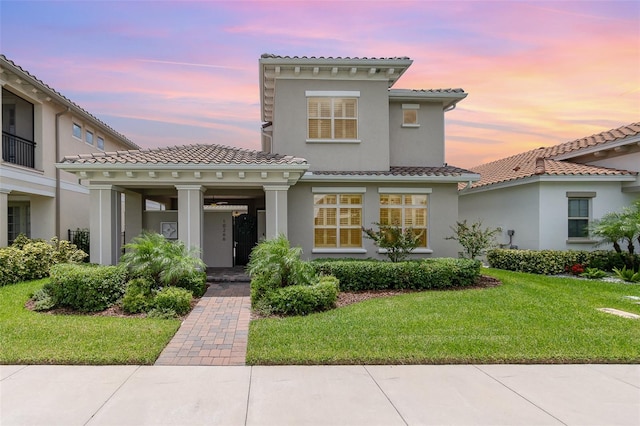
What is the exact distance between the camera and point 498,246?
57.5ft

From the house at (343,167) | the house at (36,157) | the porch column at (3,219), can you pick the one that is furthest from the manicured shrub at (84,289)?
the house at (36,157)

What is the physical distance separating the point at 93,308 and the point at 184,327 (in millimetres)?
2606

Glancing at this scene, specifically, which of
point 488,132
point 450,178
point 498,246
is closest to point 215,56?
point 450,178

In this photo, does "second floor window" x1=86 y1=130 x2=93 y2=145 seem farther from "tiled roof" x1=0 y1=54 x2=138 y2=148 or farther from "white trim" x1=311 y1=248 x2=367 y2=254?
"white trim" x1=311 y1=248 x2=367 y2=254

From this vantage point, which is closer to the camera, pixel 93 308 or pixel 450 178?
pixel 93 308

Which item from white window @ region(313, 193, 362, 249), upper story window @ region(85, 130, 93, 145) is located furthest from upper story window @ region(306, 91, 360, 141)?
upper story window @ region(85, 130, 93, 145)

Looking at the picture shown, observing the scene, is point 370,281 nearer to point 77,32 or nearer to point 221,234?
point 221,234

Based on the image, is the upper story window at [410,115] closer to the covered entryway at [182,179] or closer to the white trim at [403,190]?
the white trim at [403,190]

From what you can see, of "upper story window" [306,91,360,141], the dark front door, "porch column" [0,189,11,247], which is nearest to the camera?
"porch column" [0,189,11,247]

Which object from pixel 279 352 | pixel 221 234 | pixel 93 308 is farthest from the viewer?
pixel 221 234

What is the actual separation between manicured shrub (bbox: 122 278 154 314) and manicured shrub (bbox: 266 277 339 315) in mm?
2749

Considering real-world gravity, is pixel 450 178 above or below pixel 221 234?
above

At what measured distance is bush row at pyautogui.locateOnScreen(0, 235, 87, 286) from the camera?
1196cm

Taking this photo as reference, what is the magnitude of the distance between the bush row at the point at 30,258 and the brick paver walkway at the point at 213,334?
6.68 meters
